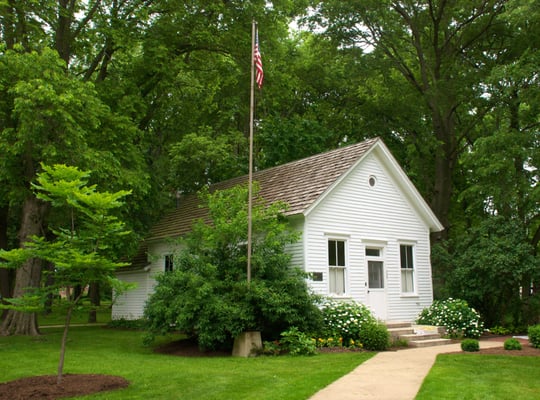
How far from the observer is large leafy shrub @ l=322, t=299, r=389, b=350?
13859 mm

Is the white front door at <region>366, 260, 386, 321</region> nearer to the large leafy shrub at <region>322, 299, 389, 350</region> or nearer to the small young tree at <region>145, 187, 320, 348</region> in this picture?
the large leafy shrub at <region>322, 299, 389, 350</region>

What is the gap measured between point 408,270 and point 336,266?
3.71m

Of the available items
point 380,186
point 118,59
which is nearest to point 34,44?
point 118,59

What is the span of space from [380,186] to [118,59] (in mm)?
11649

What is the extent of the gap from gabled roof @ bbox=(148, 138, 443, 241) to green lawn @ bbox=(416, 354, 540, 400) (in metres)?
6.33

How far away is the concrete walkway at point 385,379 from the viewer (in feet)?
25.9

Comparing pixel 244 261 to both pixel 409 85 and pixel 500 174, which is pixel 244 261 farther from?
pixel 409 85

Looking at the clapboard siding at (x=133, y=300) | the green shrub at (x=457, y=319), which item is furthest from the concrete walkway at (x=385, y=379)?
the clapboard siding at (x=133, y=300)

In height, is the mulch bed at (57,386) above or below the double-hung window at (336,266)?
below

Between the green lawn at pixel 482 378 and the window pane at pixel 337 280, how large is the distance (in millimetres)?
4891

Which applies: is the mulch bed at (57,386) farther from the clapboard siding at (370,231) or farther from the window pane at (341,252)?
the window pane at (341,252)

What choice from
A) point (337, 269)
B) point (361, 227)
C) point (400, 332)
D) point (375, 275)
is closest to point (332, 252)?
point (337, 269)

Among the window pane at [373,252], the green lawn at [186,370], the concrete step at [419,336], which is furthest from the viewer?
the window pane at [373,252]

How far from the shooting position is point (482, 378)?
30.3 feet
